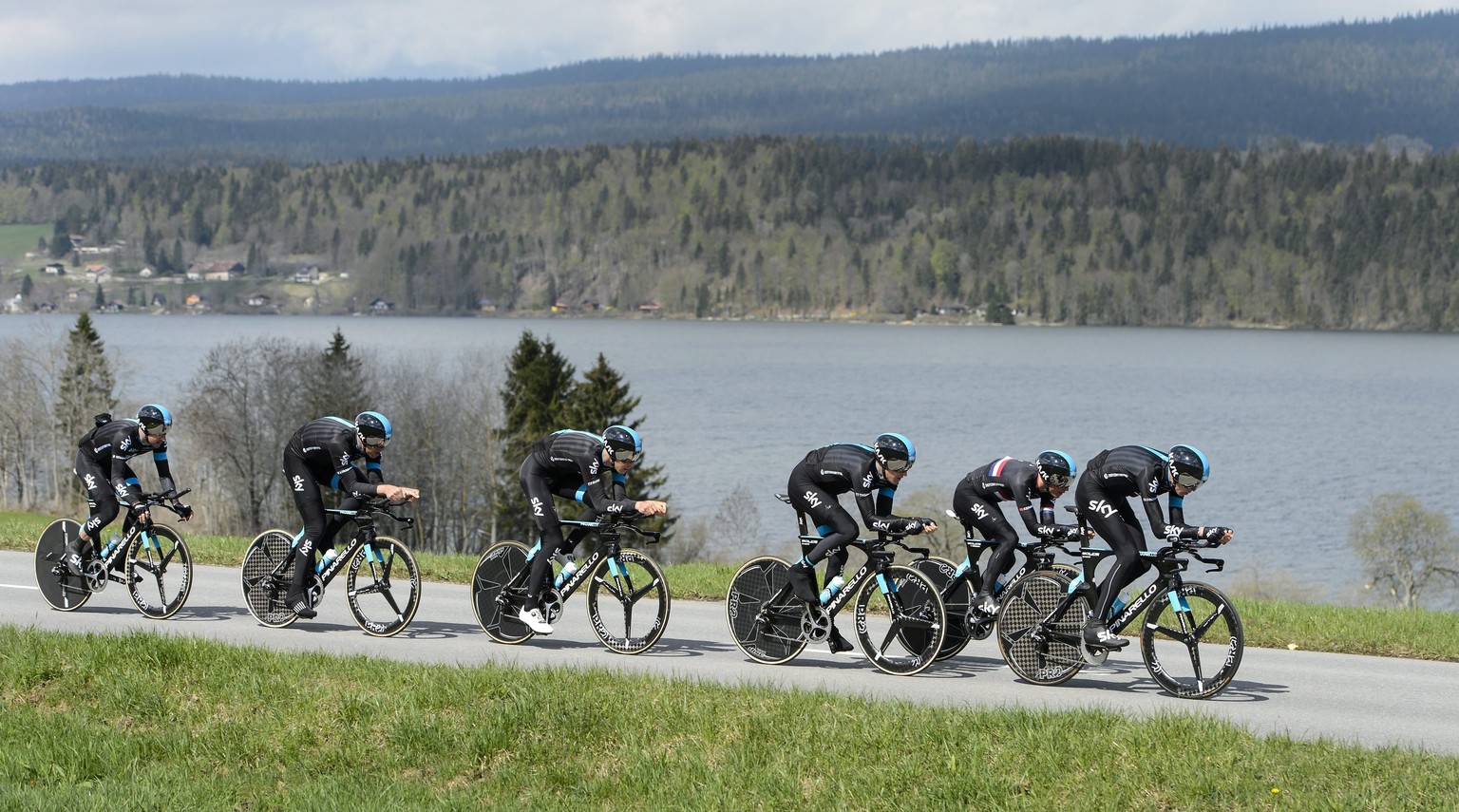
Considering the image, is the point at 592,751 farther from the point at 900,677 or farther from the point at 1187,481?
the point at 1187,481

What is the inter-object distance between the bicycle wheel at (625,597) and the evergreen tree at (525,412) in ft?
136

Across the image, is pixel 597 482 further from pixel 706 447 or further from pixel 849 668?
pixel 706 447

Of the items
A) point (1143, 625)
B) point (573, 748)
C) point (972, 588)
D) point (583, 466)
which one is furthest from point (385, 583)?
point (1143, 625)

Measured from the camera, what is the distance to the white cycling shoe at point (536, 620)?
14617 mm

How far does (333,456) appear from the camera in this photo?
1511cm

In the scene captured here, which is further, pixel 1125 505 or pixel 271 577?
pixel 271 577

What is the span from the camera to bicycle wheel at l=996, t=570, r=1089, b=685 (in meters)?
13.2

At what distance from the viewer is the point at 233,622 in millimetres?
16266

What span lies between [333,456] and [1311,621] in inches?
425

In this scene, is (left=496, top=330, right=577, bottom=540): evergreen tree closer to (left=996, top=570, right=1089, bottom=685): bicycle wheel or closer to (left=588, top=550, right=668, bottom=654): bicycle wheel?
(left=588, top=550, right=668, bottom=654): bicycle wheel

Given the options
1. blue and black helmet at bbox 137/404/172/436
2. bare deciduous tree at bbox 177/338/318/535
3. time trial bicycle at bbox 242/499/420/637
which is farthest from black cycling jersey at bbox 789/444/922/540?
bare deciduous tree at bbox 177/338/318/535

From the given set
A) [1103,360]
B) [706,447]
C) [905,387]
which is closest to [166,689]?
[706,447]

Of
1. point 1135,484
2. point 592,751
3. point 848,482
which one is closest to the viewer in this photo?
point 592,751

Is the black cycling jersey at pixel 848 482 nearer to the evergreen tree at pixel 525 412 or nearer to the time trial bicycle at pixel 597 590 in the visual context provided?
the time trial bicycle at pixel 597 590
